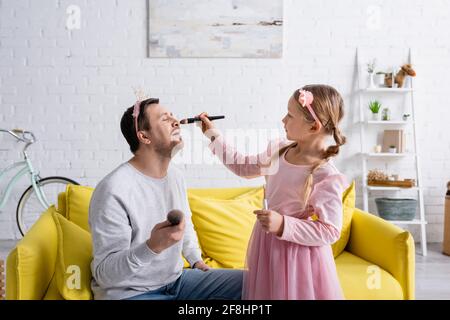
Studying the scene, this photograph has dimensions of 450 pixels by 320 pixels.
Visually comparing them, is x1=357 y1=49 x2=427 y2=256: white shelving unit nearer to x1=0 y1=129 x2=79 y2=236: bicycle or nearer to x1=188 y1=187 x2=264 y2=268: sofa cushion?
x1=188 y1=187 x2=264 y2=268: sofa cushion

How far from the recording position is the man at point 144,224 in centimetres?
146

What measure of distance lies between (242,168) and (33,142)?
2827 mm

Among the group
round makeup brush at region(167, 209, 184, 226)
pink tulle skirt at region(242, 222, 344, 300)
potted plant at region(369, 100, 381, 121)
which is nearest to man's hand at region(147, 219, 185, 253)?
round makeup brush at region(167, 209, 184, 226)

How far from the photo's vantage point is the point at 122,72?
412cm

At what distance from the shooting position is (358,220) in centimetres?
232

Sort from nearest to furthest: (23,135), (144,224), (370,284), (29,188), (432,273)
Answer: (144,224) < (370,284) < (432,273) < (29,188) < (23,135)

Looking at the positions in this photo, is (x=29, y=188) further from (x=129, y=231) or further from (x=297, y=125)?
(x=297, y=125)

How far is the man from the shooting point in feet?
4.79

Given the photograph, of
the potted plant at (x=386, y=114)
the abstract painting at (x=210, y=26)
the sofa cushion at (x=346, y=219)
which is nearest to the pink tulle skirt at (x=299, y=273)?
the sofa cushion at (x=346, y=219)

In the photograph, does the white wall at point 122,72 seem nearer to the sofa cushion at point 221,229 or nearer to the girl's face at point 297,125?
the sofa cushion at point 221,229

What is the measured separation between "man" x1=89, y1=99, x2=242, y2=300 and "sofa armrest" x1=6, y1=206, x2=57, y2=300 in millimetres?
178

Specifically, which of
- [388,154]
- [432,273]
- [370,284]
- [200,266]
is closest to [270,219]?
[200,266]

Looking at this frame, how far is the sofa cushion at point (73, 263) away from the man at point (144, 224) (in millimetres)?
42

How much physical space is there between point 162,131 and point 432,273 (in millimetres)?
2504
